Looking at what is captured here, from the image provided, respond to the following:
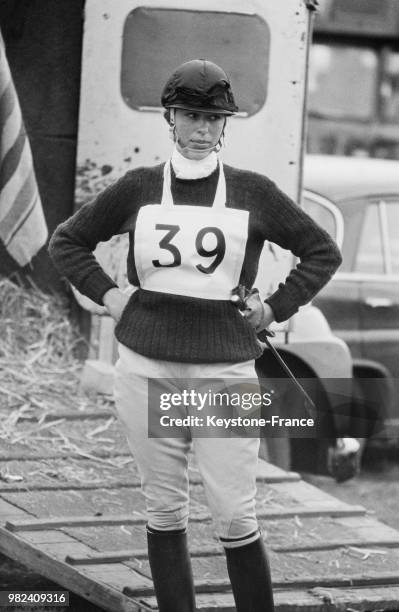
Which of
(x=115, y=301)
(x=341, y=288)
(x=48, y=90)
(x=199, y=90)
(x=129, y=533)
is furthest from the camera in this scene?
(x=341, y=288)

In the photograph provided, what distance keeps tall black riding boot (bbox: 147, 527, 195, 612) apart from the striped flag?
2.94 m

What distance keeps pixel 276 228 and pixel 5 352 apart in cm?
295

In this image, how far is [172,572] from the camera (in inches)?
150

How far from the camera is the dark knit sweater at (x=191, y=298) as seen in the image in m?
3.73

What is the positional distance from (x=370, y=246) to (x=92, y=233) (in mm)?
4340

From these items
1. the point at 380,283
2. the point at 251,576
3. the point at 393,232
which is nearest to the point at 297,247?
the point at 251,576

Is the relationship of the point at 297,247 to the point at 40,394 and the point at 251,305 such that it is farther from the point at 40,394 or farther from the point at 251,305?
the point at 40,394

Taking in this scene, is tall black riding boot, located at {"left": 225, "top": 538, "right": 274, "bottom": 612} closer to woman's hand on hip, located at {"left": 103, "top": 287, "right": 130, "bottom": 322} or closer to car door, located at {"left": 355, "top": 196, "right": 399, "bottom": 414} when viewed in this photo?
woman's hand on hip, located at {"left": 103, "top": 287, "right": 130, "bottom": 322}

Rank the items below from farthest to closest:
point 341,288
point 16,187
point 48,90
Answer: point 341,288
point 48,90
point 16,187

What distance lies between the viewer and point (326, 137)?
79.8ft

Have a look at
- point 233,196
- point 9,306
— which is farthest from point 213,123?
point 9,306

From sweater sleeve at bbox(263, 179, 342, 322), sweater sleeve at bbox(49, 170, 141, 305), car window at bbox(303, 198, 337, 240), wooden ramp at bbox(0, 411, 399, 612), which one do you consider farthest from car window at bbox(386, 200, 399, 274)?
sweater sleeve at bbox(49, 170, 141, 305)

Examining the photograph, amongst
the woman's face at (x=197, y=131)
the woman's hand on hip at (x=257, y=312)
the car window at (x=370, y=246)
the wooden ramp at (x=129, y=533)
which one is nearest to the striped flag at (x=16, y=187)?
the wooden ramp at (x=129, y=533)

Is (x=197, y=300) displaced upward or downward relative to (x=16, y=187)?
downward
